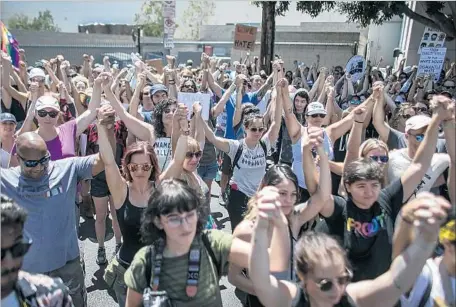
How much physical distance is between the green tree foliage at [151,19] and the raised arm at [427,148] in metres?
80.7

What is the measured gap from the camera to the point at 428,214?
5.14 ft

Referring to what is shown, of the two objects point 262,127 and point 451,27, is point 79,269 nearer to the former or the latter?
point 262,127

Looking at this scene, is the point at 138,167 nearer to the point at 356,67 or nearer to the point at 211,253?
the point at 211,253

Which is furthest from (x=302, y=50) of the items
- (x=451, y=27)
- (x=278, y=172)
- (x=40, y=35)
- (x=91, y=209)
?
(x=278, y=172)

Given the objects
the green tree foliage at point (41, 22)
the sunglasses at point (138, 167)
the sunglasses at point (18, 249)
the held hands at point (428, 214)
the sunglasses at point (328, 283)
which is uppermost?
the green tree foliage at point (41, 22)

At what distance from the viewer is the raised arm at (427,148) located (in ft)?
6.95

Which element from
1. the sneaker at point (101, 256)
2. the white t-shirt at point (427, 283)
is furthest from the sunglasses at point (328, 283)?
the sneaker at point (101, 256)

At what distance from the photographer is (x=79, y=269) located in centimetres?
298

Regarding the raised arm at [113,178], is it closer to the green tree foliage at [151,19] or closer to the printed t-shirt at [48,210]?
the printed t-shirt at [48,210]

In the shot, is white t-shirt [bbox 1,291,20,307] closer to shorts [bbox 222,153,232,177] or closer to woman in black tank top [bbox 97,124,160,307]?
woman in black tank top [bbox 97,124,160,307]

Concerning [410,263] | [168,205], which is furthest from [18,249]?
[410,263]

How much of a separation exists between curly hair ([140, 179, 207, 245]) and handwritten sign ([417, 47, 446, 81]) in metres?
7.35

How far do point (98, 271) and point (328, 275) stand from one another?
324cm

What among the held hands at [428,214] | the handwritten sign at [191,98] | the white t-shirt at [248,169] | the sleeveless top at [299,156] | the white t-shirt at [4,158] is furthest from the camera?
the handwritten sign at [191,98]
